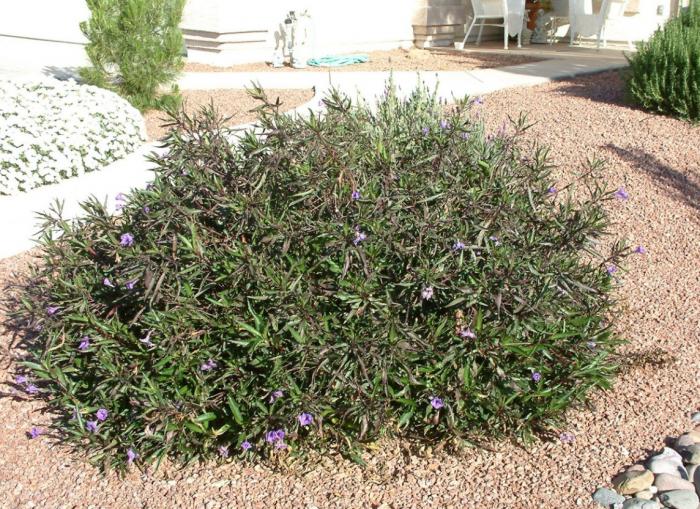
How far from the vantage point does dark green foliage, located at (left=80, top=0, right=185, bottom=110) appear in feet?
24.9

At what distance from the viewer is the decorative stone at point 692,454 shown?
3.02 metres

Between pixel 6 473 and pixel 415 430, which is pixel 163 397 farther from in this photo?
pixel 415 430

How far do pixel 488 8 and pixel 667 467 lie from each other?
1014 cm

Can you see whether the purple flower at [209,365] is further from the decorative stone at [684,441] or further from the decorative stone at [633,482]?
the decorative stone at [684,441]

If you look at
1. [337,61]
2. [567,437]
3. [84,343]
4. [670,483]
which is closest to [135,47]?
[337,61]

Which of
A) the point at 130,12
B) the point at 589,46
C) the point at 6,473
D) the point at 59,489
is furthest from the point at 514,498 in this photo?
the point at 589,46

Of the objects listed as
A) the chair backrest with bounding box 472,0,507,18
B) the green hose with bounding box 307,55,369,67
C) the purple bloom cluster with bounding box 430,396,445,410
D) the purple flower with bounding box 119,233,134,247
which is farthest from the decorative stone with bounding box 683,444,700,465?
the chair backrest with bounding box 472,0,507,18

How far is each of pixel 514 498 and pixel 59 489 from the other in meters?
1.67

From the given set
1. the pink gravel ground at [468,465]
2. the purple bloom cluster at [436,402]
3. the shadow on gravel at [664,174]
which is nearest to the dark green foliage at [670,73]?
the shadow on gravel at [664,174]

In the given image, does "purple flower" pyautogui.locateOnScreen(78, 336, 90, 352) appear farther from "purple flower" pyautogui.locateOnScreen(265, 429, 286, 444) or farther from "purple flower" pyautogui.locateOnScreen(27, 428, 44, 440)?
"purple flower" pyautogui.locateOnScreen(265, 429, 286, 444)

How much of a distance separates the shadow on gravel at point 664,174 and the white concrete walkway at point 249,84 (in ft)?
Answer: 4.34

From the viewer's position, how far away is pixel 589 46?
12.6 m

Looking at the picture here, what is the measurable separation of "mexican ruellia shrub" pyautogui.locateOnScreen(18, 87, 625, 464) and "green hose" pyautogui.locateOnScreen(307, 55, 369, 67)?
788 cm

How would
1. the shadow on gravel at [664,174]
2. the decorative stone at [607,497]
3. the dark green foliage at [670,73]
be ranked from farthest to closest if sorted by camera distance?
the dark green foliage at [670,73] → the shadow on gravel at [664,174] → the decorative stone at [607,497]
